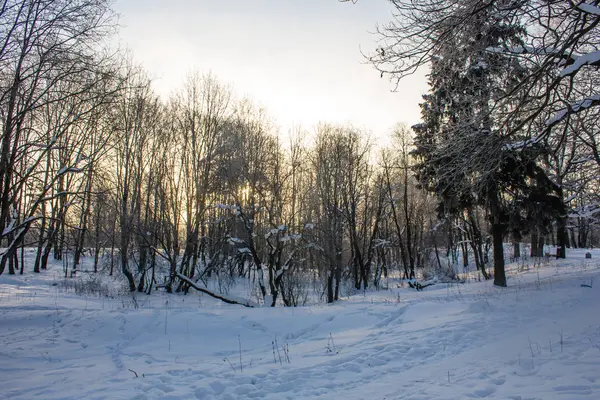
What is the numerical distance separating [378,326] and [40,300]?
11.8 metres

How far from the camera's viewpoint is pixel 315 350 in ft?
23.7

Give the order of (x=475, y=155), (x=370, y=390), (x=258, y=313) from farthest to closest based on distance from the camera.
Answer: (x=258, y=313), (x=475, y=155), (x=370, y=390)

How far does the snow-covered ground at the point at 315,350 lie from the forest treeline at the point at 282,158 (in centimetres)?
232

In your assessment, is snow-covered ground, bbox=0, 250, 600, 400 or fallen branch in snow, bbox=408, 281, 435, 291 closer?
snow-covered ground, bbox=0, 250, 600, 400

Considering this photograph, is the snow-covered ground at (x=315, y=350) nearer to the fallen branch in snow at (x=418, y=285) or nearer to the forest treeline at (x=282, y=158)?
the forest treeline at (x=282, y=158)

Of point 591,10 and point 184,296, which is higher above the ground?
point 591,10

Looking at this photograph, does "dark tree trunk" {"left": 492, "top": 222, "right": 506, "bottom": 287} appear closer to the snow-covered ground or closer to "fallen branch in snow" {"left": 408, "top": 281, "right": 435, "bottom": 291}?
the snow-covered ground

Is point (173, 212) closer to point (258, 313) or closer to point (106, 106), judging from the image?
point (258, 313)

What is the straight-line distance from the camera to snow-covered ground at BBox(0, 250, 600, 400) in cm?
494

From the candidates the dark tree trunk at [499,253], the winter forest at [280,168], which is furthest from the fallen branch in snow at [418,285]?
the dark tree trunk at [499,253]

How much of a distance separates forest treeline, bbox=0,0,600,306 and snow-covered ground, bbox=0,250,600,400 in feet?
7.61

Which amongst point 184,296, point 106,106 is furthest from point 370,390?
point 184,296

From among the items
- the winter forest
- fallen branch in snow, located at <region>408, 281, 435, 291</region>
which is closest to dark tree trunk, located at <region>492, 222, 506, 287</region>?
the winter forest

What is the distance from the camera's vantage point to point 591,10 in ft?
13.3
